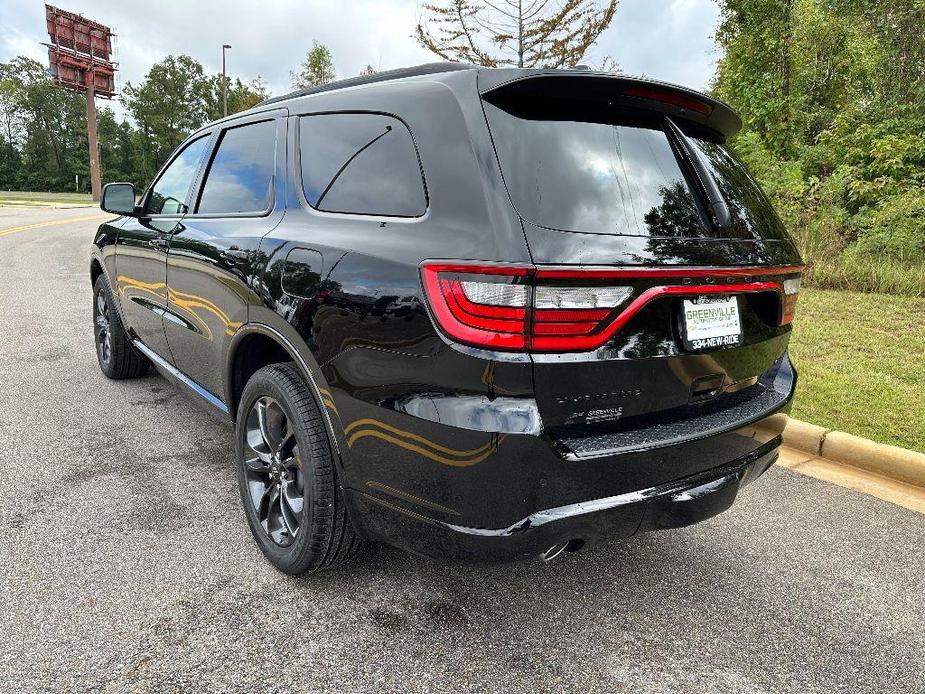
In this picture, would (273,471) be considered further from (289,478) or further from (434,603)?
(434,603)

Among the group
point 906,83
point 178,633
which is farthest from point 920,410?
point 906,83

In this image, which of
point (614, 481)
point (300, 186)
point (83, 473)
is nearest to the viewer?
point (614, 481)

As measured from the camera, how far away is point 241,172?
9.93 feet

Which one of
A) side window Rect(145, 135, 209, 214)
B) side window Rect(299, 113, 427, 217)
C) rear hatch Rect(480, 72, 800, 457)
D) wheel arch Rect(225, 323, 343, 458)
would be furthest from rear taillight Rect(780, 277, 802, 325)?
side window Rect(145, 135, 209, 214)

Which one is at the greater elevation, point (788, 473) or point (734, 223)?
point (734, 223)

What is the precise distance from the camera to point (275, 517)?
2.58 m

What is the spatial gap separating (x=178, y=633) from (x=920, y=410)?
4.50 m

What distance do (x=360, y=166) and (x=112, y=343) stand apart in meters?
3.28

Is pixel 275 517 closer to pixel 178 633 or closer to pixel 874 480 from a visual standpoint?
pixel 178 633

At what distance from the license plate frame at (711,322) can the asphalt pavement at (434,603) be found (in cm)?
92

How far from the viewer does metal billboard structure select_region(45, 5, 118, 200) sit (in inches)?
1709

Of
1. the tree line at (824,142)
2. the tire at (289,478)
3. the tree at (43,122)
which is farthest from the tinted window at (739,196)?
the tree at (43,122)

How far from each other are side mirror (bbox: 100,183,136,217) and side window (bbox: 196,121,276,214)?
0.90m

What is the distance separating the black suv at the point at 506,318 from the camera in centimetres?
173
